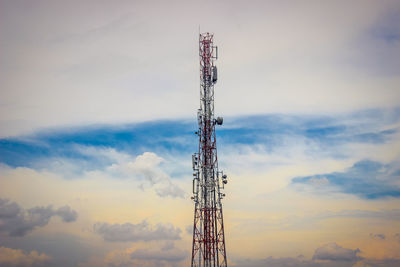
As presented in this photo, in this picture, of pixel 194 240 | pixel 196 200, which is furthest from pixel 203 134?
pixel 194 240

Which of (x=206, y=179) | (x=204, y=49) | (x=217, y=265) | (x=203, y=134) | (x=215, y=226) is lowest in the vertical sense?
(x=217, y=265)

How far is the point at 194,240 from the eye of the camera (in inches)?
2862

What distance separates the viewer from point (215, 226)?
73000mm

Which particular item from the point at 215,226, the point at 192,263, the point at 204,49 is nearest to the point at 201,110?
the point at 204,49

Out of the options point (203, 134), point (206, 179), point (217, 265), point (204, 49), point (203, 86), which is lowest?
point (217, 265)

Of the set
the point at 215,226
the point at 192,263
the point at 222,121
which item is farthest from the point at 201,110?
the point at 192,263

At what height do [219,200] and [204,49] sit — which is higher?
[204,49]

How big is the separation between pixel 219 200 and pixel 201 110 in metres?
14.6

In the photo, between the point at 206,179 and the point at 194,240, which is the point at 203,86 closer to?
the point at 206,179

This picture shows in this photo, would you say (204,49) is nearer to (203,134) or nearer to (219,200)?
(203,134)

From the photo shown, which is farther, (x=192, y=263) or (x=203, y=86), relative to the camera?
(x=203, y=86)

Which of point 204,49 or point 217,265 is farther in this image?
point 204,49

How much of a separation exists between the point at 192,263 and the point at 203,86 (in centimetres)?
2782

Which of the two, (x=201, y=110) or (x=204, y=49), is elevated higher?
(x=204, y=49)
